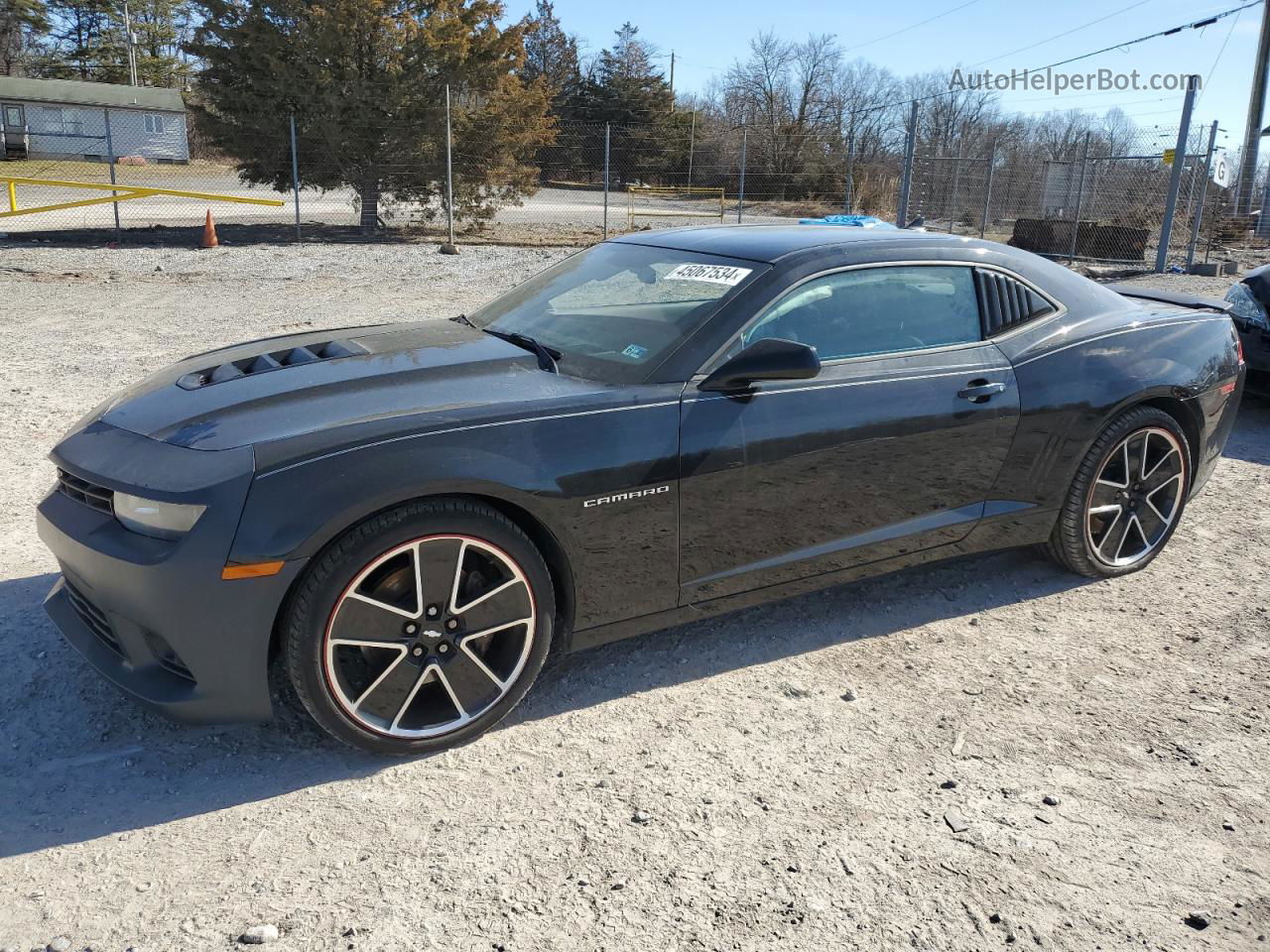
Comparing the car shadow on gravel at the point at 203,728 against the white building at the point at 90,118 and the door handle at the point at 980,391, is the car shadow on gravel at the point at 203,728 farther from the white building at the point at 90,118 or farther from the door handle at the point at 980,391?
the white building at the point at 90,118

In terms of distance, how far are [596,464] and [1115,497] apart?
257 cm

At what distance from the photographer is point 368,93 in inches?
716

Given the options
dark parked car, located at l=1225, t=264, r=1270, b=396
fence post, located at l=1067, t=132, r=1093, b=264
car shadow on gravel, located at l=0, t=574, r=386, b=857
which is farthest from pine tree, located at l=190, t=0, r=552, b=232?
car shadow on gravel, located at l=0, t=574, r=386, b=857

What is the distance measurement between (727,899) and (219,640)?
1505mm

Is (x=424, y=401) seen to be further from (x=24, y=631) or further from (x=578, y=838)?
(x=24, y=631)

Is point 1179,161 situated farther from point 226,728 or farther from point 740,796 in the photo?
point 226,728

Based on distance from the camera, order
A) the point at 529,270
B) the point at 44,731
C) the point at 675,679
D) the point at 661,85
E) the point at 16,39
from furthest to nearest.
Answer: the point at 16,39
the point at 661,85
the point at 529,270
the point at 675,679
the point at 44,731

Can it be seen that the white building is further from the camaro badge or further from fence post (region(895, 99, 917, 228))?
the camaro badge

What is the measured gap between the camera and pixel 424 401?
3.04m

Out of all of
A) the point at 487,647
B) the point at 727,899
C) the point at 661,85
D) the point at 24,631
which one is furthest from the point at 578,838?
the point at 661,85

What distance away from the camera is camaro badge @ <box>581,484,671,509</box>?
3079mm

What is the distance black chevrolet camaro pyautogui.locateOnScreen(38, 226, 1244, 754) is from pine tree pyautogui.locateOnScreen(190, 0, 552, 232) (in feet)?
51.6

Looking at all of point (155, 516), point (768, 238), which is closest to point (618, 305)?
point (768, 238)

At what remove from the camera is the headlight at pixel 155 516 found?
2.64 meters
